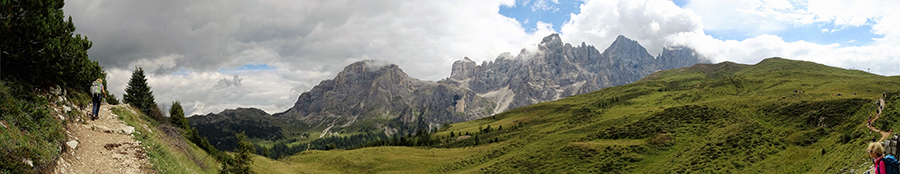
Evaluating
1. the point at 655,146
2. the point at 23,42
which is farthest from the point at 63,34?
the point at 655,146

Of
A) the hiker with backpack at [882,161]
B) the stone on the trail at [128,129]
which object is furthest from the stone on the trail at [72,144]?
the hiker with backpack at [882,161]

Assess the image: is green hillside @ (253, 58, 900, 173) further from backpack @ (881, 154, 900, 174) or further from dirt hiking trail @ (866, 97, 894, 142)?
backpack @ (881, 154, 900, 174)

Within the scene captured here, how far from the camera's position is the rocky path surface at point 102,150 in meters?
19.8

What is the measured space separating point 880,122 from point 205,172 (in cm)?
7667

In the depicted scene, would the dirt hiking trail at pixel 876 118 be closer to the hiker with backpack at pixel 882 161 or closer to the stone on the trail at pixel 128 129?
the hiker with backpack at pixel 882 161

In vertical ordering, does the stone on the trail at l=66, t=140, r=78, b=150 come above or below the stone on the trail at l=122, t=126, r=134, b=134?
below

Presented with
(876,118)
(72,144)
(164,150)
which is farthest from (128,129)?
(876,118)

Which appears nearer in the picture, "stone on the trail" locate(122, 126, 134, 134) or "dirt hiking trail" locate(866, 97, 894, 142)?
"stone on the trail" locate(122, 126, 134, 134)

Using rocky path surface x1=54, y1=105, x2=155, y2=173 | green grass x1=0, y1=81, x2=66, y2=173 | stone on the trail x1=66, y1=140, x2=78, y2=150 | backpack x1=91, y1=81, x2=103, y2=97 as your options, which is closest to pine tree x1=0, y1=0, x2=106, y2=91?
green grass x1=0, y1=81, x2=66, y2=173

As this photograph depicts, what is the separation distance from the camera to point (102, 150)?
22.8 metres

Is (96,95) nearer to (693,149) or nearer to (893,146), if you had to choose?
(893,146)

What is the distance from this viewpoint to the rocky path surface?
19.8m

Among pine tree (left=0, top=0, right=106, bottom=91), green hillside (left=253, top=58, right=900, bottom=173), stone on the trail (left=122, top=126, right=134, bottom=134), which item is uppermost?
pine tree (left=0, top=0, right=106, bottom=91)

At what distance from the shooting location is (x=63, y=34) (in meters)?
30.0
